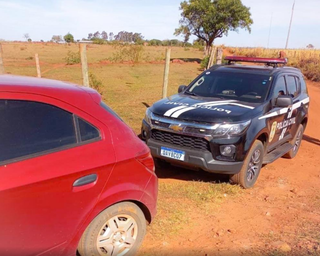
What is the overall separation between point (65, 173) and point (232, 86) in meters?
3.86

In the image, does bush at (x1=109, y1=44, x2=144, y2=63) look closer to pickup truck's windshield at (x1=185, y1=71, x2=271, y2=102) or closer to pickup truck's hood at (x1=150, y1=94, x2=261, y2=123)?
pickup truck's windshield at (x1=185, y1=71, x2=271, y2=102)

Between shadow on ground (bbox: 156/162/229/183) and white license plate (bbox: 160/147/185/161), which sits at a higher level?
white license plate (bbox: 160/147/185/161)

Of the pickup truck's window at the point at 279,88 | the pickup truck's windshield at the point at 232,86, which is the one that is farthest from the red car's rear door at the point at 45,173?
the pickup truck's window at the point at 279,88

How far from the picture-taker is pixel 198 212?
12.6 feet

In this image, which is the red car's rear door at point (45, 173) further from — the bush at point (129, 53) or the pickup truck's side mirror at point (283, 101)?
the bush at point (129, 53)

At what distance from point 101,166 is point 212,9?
32776 millimetres

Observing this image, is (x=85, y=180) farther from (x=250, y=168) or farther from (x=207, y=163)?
(x=250, y=168)

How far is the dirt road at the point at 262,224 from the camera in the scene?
3127mm

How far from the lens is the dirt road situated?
123 inches

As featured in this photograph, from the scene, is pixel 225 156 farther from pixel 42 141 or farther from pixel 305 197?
pixel 42 141

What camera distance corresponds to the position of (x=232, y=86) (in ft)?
17.3

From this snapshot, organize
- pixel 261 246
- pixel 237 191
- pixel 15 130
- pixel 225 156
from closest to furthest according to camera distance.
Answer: pixel 15 130, pixel 261 246, pixel 225 156, pixel 237 191

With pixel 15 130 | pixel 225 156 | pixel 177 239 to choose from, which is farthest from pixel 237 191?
pixel 15 130

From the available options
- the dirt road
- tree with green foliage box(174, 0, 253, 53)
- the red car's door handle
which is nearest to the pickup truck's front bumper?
the dirt road
